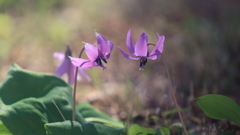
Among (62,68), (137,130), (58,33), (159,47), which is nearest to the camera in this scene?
(159,47)

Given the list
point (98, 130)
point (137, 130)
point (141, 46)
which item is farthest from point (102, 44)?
point (137, 130)

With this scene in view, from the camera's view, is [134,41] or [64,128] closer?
[64,128]

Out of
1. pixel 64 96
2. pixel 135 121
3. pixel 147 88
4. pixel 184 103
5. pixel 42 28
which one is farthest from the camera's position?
pixel 42 28

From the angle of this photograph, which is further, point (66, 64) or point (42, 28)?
point (42, 28)

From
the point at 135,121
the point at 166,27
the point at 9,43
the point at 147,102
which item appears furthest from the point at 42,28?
the point at 135,121

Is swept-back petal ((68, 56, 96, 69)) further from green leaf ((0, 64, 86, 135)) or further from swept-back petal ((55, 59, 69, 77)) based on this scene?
swept-back petal ((55, 59, 69, 77))

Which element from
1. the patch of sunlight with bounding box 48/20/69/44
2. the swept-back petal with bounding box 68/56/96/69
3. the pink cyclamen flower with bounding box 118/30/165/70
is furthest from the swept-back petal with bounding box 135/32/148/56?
the patch of sunlight with bounding box 48/20/69/44

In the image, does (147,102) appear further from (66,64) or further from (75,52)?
(75,52)

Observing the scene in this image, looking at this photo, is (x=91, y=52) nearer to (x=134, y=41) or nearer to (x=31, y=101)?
(x=31, y=101)
